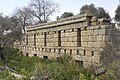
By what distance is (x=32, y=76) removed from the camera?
9.83 m

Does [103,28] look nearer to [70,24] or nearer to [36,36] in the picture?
[70,24]

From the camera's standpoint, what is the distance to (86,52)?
16.3 metres

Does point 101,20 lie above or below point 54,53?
above

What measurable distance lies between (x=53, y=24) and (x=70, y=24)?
3702 millimetres

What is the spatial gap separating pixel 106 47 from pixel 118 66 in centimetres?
468

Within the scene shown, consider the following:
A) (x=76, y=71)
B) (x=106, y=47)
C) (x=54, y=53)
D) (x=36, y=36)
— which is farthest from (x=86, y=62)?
(x=36, y=36)

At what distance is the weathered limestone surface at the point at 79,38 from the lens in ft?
47.7

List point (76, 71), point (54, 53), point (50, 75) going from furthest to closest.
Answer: point (54, 53), point (76, 71), point (50, 75)

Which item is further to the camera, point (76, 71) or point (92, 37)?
point (92, 37)

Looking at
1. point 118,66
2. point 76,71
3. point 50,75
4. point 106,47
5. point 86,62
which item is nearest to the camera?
point 118,66

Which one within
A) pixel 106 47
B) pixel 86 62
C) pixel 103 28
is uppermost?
pixel 103 28

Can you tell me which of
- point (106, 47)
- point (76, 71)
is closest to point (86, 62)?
point (106, 47)

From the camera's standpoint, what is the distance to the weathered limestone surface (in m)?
14.5

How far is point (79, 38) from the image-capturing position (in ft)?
57.8
